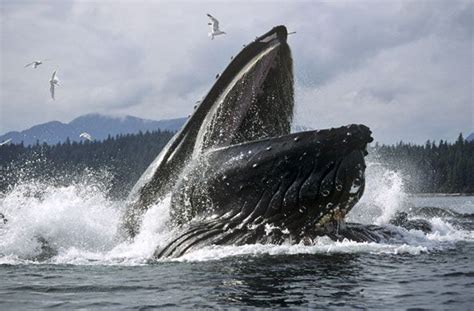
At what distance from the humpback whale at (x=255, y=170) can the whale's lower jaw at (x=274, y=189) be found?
0.01m

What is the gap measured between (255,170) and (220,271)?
1.33 metres

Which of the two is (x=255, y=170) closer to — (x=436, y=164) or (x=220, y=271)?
(x=220, y=271)

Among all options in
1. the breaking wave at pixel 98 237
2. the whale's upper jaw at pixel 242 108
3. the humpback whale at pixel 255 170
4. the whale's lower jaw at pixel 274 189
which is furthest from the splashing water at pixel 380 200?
the whale's lower jaw at pixel 274 189

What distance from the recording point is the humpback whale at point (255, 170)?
758 cm

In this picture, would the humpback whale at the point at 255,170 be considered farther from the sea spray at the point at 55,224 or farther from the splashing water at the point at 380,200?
the splashing water at the point at 380,200

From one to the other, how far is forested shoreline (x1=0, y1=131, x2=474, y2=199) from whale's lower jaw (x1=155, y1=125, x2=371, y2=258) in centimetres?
9785

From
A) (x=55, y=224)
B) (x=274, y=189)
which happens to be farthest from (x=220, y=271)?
(x=55, y=224)

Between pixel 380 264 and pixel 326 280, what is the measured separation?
3.76ft

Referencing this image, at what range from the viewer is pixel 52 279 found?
7.52 metres

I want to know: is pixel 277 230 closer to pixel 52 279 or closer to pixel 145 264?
pixel 145 264

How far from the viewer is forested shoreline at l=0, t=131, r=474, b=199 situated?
12169 cm

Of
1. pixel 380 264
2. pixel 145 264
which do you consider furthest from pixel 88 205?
pixel 380 264

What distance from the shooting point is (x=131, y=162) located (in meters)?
136

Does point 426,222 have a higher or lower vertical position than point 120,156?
lower
